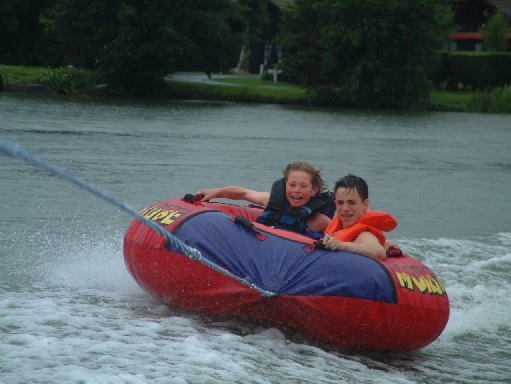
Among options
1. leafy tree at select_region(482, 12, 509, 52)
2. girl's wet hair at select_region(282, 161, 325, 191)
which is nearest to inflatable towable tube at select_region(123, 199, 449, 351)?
girl's wet hair at select_region(282, 161, 325, 191)

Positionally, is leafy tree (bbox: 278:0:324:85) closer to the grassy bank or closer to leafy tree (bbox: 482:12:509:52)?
the grassy bank

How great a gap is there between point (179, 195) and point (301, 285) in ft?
21.2

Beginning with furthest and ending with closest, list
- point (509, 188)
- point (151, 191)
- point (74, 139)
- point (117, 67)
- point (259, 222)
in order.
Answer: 1. point (117, 67)
2. point (74, 139)
3. point (509, 188)
4. point (151, 191)
5. point (259, 222)

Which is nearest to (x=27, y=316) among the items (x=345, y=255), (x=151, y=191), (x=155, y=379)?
(x=155, y=379)

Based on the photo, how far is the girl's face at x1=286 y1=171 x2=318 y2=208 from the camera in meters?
7.25

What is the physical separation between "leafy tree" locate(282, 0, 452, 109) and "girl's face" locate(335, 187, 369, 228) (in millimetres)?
32209

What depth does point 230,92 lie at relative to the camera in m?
38.1

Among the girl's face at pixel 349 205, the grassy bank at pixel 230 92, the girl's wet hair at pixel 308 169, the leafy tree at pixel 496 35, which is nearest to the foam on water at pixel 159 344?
the girl's face at pixel 349 205

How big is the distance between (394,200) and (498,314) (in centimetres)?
581

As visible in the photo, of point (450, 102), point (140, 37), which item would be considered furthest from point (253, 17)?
point (450, 102)

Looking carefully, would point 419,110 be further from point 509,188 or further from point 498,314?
point 498,314

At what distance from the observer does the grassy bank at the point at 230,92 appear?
3547 centimetres

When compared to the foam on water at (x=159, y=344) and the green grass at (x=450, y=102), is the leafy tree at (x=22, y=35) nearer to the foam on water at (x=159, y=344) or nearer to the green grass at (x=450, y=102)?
the green grass at (x=450, y=102)

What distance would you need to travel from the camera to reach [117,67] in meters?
38.1
